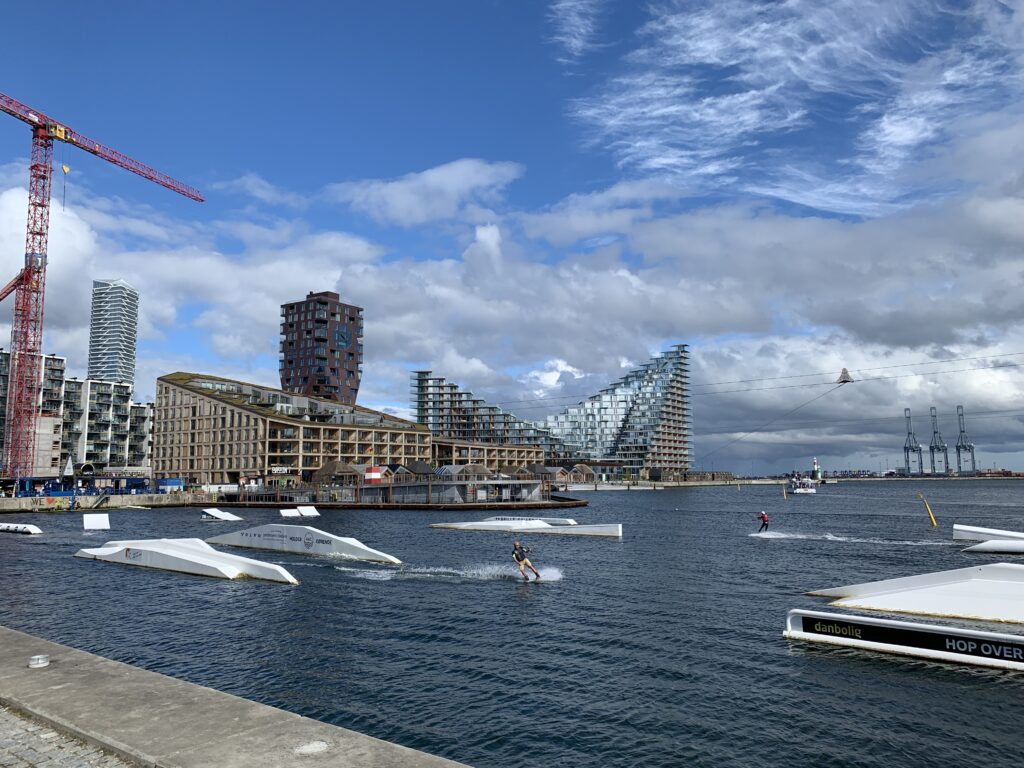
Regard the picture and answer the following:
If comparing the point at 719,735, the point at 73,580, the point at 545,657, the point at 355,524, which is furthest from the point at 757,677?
the point at 355,524

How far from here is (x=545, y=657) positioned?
24141 mm

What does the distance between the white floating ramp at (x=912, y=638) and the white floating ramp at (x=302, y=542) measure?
29.5m

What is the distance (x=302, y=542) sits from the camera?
54062 mm

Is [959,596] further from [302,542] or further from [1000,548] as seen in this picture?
[302,542]

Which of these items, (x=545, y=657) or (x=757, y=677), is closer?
(x=757, y=677)

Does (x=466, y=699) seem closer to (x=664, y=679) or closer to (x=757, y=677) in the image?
(x=664, y=679)

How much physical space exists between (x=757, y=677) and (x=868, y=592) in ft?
50.1

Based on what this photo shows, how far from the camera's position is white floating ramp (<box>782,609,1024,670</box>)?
72.0ft

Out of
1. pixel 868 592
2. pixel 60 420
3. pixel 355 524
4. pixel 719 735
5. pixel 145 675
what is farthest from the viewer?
pixel 60 420

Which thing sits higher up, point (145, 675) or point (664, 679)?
point (145, 675)

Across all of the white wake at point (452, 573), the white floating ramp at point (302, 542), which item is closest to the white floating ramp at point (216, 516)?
the white floating ramp at point (302, 542)

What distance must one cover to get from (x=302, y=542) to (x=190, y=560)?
11242 mm

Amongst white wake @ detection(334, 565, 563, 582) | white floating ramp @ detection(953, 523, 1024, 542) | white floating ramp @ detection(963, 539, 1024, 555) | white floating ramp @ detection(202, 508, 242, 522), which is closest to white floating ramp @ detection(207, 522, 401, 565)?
white wake @ detection(334, 565, 563, 582)

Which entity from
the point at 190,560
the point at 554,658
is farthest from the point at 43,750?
the point at 190,560
